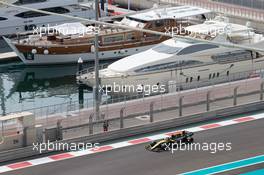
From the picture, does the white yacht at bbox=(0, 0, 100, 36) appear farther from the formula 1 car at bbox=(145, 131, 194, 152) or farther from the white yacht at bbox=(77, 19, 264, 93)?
the formula 1 car at bbox=(145, 131, 194, 152)

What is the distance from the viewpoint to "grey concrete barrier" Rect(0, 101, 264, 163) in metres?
27.3

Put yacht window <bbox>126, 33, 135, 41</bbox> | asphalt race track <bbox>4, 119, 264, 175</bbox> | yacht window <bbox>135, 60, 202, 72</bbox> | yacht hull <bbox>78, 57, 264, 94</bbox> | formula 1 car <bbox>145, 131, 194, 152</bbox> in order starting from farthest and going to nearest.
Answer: yacht window <bbox>126, 33, 135, 41</bbox>, yacht window <bbox>135, 60, 202, 72</bbox>, yacht hull <bbox>78, 57, 264, 94</bbox>, formula 1 car <bbox>145, 131, 194, 152</bbox>, asphalt race track <bbox>4, 119, 264, 175</bbox>

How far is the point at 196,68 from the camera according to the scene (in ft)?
142

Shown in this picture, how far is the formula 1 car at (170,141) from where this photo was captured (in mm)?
27922

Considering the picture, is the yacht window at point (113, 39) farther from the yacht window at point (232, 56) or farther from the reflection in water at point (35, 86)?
the yacht window at point (232, 56)

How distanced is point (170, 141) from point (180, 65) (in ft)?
49.4

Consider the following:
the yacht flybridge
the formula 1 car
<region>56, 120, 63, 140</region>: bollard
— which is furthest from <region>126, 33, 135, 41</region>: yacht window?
<region>56, 120, 63, 140</region>: bollard

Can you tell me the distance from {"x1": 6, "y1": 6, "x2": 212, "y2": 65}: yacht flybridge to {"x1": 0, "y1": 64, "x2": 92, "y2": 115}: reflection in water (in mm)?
887

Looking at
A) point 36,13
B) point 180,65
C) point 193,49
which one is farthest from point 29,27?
point 193,49

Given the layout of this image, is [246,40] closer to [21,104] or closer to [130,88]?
[130,88]

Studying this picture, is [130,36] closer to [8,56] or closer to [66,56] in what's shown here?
[66,56]

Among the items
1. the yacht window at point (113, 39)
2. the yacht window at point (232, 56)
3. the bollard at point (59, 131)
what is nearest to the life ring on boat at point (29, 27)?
the yacht window at point (113, 39)

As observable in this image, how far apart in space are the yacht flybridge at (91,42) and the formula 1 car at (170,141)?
23.8m

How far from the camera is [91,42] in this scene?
52.3m
